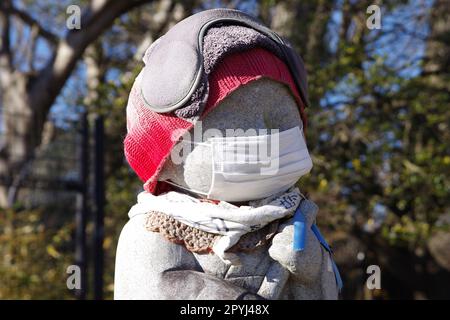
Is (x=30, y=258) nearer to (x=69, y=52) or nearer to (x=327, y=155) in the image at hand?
(x=69, y=52)

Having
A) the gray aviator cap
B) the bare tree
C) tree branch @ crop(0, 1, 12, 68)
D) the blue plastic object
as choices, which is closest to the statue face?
the gray aviator cap

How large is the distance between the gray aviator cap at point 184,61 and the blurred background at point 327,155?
249 cm

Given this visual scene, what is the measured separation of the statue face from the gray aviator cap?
11 centimetres

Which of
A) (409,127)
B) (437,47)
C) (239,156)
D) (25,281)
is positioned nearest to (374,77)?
(409,127)

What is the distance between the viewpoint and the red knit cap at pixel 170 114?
2387mm

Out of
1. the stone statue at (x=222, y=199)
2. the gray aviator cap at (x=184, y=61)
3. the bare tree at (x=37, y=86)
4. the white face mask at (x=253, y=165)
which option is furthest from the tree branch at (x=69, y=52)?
the white face mask at (x=253, y=165)

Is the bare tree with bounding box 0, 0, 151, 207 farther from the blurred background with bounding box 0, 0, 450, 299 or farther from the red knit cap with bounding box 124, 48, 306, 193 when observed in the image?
the red knit cap with bounding box 124, 48, 306, 193

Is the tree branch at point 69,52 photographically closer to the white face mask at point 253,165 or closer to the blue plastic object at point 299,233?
the white face mask at point 253,165

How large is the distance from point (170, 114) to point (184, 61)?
0.18 meters

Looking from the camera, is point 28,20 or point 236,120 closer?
point 236,120

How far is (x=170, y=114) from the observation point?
94.5 inches

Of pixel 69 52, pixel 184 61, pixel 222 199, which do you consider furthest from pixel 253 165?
pixel 69 52

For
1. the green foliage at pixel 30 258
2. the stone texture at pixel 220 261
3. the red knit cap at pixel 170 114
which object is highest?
the red knit cap at pixel 170 114

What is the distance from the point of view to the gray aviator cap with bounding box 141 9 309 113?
2371mm
